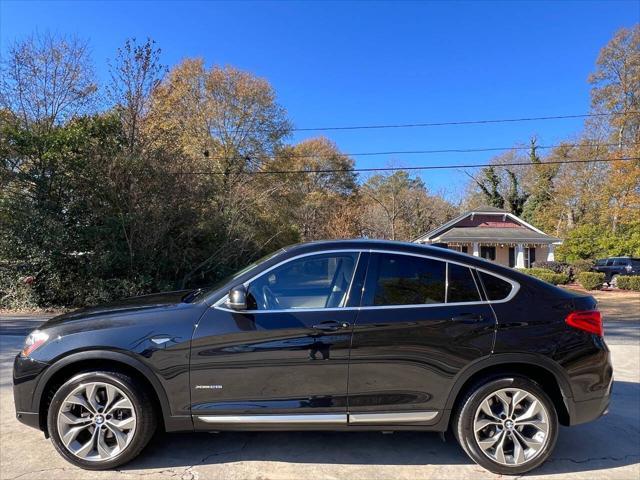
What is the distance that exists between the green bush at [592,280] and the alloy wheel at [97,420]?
25.4 meters

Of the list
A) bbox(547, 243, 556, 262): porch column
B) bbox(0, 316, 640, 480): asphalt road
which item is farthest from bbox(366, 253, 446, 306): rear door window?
bbox(547, 243, 556, 262): porch column

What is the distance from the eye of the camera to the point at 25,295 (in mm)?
13008

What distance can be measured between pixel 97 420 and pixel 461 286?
2.85 metres

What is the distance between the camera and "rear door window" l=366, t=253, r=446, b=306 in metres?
3.25

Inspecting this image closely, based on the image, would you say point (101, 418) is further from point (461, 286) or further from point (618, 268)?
point (618, 268)

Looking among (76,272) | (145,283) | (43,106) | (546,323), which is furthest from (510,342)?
(43,106)

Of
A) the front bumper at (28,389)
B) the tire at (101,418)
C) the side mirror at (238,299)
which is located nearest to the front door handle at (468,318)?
the side mirror at (238,299)

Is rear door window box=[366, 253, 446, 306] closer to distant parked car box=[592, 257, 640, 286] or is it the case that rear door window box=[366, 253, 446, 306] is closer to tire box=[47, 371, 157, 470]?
tire box=[47, 371, 157, 470]

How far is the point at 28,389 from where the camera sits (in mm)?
3172

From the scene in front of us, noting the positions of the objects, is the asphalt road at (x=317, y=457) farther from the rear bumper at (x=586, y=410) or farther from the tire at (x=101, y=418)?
the rear bumper at (x=586, y=410)

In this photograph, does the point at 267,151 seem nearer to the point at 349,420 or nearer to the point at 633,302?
the point at 633,302

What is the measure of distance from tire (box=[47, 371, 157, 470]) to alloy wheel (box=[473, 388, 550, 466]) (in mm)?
2419

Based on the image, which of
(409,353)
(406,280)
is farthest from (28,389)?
(406,280)

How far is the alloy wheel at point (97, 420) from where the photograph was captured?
315cm
